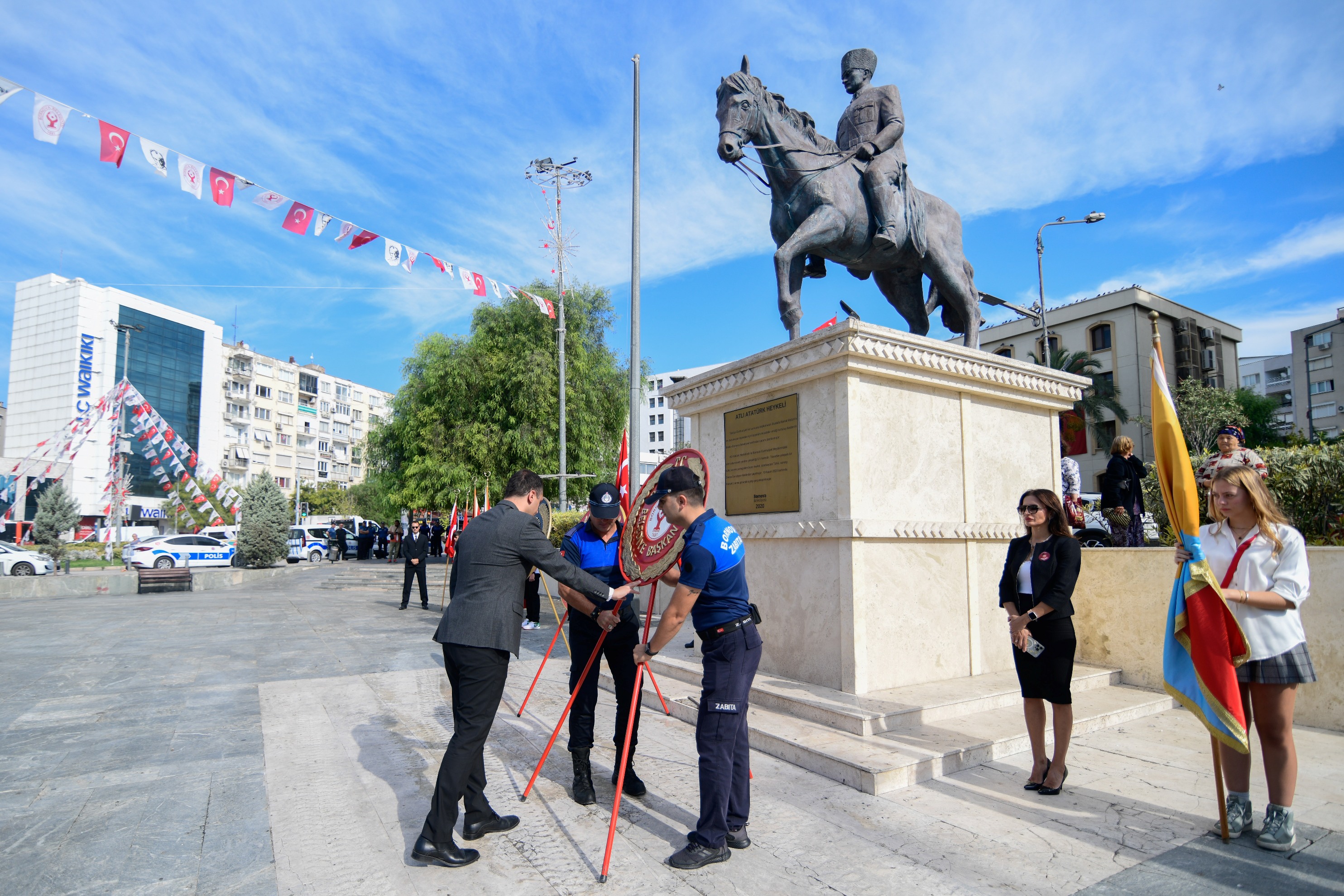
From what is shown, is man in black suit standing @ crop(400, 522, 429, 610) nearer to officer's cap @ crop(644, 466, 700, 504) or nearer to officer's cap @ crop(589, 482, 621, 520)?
officer's cap @ crop(589, 482, 621, 520)

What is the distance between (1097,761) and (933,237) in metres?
5.10

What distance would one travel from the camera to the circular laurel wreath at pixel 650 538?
3.94 metres

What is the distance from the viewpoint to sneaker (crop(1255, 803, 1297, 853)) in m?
3.43

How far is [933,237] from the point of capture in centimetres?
767

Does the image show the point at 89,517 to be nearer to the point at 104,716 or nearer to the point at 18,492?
the point at 18,492

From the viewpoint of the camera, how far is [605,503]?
188 inches

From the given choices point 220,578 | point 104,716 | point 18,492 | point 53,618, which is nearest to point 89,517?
point 18,492

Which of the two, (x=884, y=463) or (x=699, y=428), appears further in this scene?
(x=699, y=428)

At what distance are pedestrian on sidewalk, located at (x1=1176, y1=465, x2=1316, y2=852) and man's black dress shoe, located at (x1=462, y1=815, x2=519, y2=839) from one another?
3.60m

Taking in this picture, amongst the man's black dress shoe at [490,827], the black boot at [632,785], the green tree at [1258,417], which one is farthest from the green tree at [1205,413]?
the man's black dress shoe at [490,827]

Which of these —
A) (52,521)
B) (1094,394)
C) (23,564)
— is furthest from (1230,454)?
(1094,394)

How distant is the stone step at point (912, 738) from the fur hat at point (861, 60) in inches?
237

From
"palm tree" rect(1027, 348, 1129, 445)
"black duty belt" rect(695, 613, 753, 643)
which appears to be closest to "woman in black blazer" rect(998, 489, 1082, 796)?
"black duty belt" rect(695, 613, 753, 643)

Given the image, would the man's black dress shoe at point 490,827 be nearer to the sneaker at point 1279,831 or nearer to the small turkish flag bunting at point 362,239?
the sneaker at point 1279,831
